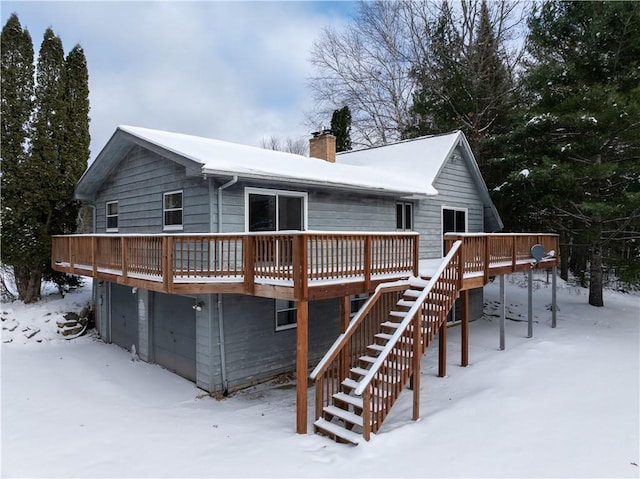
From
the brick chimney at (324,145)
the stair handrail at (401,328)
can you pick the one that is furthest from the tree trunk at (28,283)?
the stair handrail at (401,328)

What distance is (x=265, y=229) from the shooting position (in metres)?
9.49

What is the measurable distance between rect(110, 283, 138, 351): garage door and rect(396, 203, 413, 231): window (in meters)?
8.19

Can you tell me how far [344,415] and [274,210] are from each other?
492cm

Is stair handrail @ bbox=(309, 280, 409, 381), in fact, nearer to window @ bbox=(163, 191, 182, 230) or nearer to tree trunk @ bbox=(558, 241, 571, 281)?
window @ bbox=(163, 191, 182, 230)

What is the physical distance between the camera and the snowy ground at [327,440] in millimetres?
5355

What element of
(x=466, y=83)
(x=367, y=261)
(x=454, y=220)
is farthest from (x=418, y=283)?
(x=466, y=83)

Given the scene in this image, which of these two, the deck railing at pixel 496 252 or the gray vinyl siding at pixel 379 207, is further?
the deck railing at pixel 496 252

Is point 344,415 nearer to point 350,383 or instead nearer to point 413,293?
point 350,383

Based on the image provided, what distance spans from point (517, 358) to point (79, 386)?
390 inches

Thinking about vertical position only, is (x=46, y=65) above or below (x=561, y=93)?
above

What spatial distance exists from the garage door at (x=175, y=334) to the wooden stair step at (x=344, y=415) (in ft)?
13.5

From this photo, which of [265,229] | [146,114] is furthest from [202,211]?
[146,114]

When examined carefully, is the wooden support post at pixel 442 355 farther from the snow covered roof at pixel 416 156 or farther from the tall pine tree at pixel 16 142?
the tall pine tree at pixel 16 142

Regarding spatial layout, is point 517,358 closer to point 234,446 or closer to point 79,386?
point 234,446
